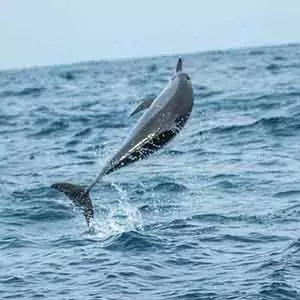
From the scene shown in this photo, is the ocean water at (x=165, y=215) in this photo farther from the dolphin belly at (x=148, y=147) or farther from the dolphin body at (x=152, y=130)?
the dolphin belly at (x=148, y=147)

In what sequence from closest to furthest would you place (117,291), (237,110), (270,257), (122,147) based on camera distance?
(122,147), (117,291), (270,257), (237,110)

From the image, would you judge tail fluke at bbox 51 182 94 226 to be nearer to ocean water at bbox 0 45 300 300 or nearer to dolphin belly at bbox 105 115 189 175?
dolphin belly at bbox 105 115 189 175

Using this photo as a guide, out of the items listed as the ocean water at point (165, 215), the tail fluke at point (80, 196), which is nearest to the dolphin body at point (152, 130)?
the tail fluke at point (80, 196)

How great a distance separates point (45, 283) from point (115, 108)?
22.9m

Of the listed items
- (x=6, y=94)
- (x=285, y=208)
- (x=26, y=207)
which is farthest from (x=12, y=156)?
(x=6, y=94)

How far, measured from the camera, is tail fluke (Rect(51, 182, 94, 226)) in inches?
406

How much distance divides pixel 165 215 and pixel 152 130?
14.8 ft

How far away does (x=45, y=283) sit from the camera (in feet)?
36.2

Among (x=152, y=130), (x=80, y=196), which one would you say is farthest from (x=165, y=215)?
(x=152, y=130)

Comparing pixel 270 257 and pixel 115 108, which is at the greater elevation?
pixel 115 108

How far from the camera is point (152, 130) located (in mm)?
9922

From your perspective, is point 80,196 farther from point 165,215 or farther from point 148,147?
point 165,215

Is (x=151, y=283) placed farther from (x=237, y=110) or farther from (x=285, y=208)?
(x=237, y=110)

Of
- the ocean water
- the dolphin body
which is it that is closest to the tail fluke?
the dolphin body
